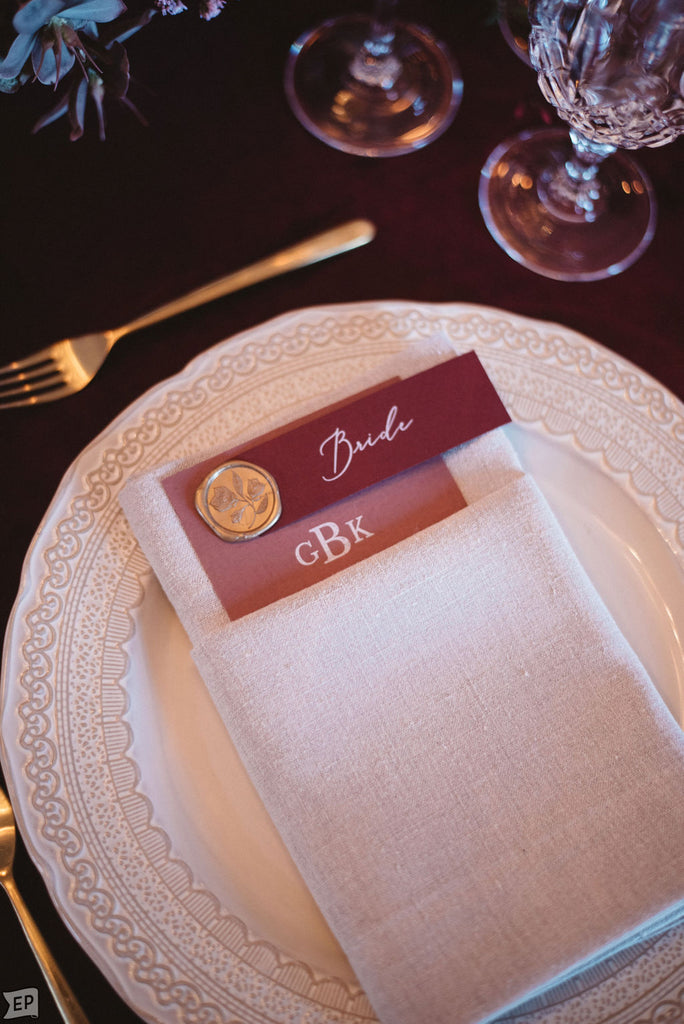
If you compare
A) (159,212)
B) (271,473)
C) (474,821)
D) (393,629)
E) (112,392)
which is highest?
(159,212)

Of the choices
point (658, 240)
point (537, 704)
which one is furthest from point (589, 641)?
point (658, 240)

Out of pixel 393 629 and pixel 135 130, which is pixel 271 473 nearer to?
pixel 393 629

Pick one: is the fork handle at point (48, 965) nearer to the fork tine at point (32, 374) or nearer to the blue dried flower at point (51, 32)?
the fork tine at point (32, 374)

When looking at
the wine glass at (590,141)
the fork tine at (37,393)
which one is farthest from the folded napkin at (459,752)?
the wine glass at (590,141)

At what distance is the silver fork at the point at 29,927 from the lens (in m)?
0.52

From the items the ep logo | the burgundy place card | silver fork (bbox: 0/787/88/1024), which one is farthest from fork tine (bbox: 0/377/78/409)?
the ep logo

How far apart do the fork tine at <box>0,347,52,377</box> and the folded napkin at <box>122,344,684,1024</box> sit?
192 millimetres

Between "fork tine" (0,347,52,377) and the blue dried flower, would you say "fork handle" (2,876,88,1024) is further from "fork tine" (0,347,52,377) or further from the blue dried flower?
the blue dried flower

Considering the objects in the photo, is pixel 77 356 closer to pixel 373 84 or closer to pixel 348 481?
pixel 348 481

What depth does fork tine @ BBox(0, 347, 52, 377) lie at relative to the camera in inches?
25.1

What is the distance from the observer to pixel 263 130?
28.2 inches

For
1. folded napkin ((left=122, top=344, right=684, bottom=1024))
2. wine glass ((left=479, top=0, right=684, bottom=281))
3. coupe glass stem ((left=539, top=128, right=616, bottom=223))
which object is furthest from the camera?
coupe glass stem ((left=539, top=128, right=616, bottom=223))

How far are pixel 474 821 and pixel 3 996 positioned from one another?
345 millimetres

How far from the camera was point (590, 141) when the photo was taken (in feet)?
2.17
